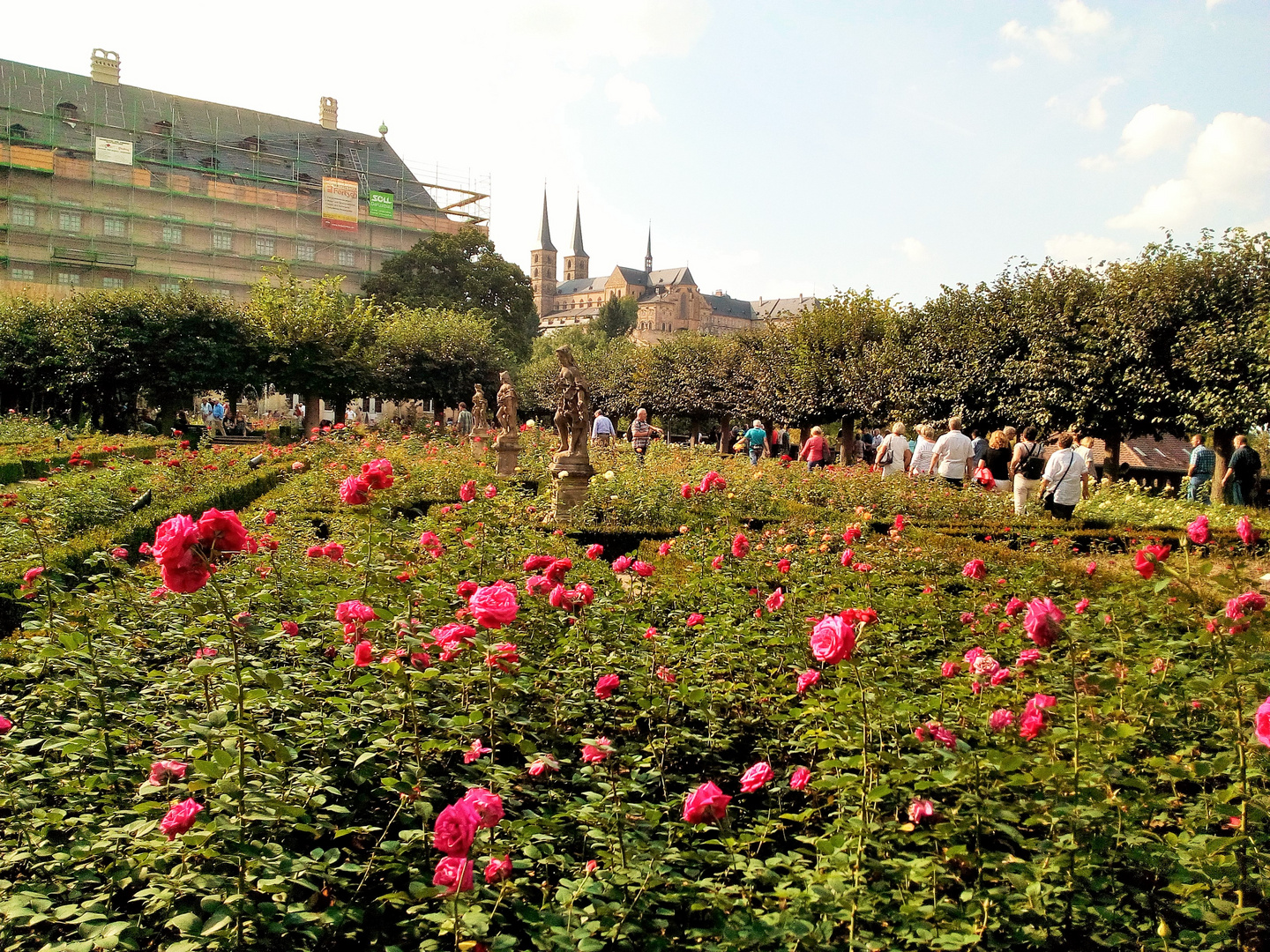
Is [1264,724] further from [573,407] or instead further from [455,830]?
[573,407]

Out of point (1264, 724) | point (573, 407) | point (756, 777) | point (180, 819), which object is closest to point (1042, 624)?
point (1264, 724)

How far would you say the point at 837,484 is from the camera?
1141 cm

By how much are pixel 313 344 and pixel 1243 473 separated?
26.0m

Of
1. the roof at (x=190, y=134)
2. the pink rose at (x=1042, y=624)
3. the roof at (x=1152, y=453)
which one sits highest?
the roof at (x=190, y=134)

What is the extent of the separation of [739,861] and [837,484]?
31.7ft

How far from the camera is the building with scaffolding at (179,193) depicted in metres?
40.7

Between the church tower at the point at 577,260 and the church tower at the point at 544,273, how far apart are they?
3.46 m

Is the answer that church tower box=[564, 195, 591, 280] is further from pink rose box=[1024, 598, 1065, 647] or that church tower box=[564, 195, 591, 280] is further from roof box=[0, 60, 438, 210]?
pink rose box=[1024, 598, 1065, 647]

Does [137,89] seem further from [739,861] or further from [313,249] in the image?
[739,861]

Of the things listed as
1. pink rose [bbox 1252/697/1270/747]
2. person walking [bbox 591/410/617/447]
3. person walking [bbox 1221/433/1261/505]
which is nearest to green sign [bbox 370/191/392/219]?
person walking [bbox 591/410/617/447]

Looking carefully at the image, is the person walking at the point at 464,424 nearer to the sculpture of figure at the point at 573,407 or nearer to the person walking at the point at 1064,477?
the sculpture of figure at the point at 573,407

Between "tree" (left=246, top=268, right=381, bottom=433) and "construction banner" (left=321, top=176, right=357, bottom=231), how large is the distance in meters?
17.4

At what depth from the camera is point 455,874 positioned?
1582 millimetres

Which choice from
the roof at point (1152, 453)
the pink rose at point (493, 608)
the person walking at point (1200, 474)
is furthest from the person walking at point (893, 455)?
the roof at point (1152, 453)
